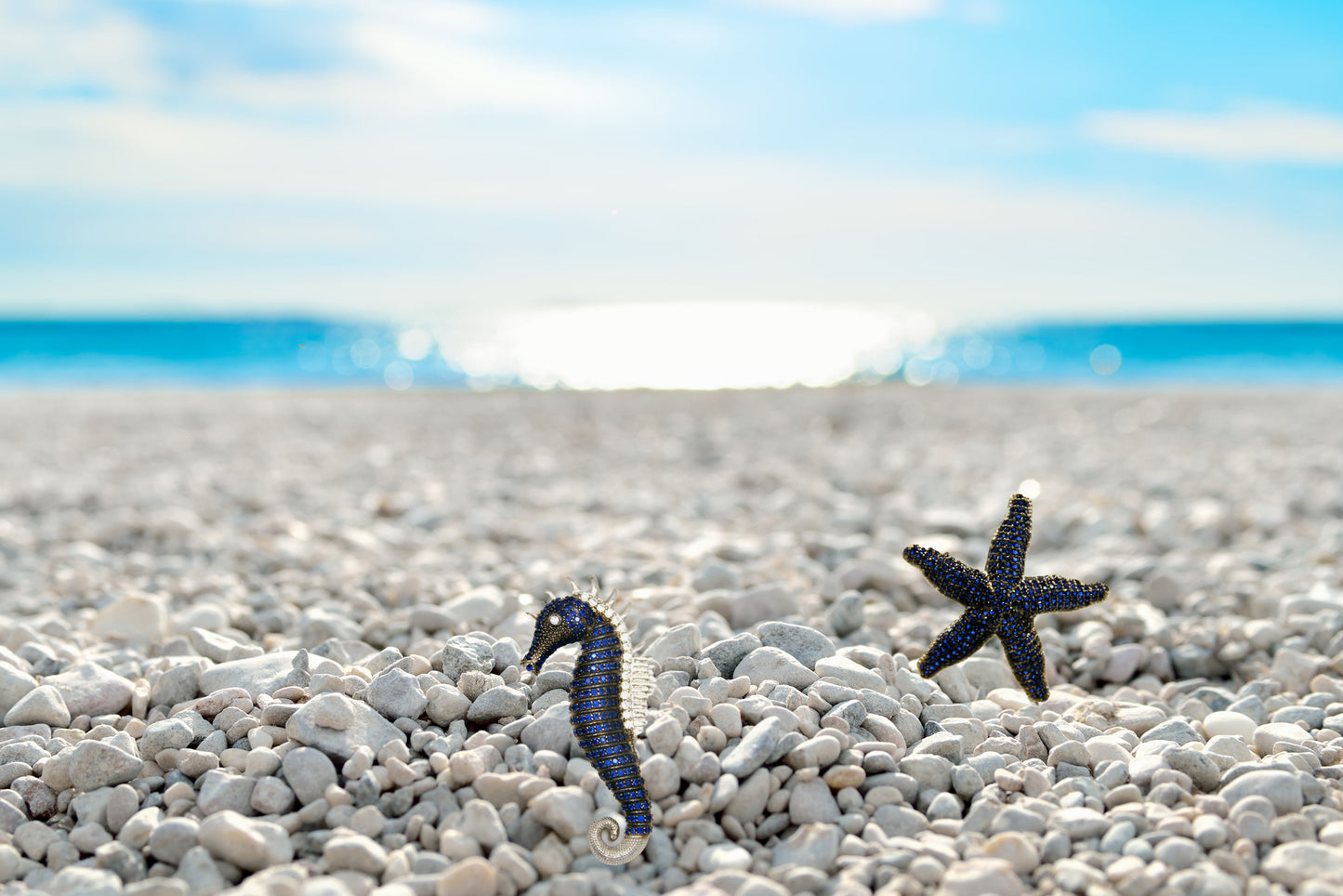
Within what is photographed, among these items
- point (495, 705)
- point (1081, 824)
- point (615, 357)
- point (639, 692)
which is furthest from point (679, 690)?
point (615, 357)

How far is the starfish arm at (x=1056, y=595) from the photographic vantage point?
2709 millimetres

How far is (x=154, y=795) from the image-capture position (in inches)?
86.3

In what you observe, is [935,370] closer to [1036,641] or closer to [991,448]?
[991,448]

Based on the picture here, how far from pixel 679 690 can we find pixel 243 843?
3.15 feet

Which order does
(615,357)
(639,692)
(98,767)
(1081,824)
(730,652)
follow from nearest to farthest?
(1081,824) < (639,692) < (98,767) < (730,652) < (615,357)

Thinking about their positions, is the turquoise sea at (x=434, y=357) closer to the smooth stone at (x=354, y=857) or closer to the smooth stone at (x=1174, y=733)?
the smooth stone at (x=1174, y=733)

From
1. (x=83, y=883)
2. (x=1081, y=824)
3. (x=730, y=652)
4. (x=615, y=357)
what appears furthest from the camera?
(x=615, y=357)

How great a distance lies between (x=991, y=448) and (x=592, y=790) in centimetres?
708

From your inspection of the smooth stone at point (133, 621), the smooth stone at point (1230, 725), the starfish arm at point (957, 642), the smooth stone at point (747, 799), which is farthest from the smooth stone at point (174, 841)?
the smooth stone at point (1230, 725)

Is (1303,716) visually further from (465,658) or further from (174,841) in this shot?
(174,841)

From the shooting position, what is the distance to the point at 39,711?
8.40 feet

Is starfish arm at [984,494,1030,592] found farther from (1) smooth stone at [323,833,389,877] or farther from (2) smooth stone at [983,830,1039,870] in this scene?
(1) smooth stone at [323,833,389,877]

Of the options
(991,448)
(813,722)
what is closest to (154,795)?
(813,722)

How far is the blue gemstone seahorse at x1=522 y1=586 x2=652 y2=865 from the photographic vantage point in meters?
1.98
